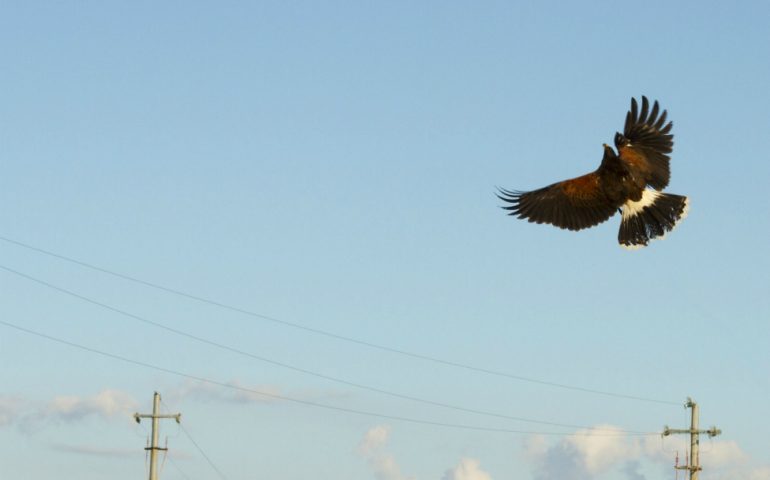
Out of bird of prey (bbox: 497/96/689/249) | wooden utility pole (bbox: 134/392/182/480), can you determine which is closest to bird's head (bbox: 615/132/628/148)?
bird of prey (bbox: 497/96/689/249)

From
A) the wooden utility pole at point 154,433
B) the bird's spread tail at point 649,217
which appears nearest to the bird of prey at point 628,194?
the bird's spread tail at point 649,217

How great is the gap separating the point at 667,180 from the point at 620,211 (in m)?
0.98

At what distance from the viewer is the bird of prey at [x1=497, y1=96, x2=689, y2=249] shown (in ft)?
100

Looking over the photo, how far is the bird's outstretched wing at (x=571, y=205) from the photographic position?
103ft

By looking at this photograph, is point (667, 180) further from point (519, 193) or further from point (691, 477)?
point (691, 477)

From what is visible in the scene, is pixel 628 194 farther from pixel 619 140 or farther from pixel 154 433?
pixel 154 433

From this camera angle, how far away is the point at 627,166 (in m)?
30.7

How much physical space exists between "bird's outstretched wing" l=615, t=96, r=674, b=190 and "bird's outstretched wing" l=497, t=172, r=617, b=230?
722mm

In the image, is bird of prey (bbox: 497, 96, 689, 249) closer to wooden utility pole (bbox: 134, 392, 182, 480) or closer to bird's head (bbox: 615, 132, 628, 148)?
bird's head (bbox: 615, 132, 628, 148)

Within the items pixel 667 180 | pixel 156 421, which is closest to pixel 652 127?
pixel 667 180

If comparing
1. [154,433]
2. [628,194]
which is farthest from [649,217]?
[154,433]

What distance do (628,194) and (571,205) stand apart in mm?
1288

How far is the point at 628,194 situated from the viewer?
30750 millimetres

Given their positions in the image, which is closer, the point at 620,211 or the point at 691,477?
the point at 620,211
